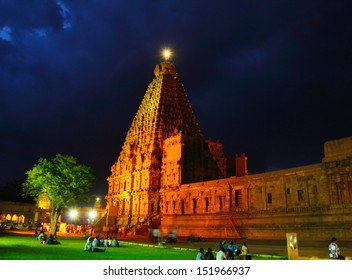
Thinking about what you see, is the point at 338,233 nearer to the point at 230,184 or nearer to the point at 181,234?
the point at 230,184

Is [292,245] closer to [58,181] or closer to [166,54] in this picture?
[58,181]

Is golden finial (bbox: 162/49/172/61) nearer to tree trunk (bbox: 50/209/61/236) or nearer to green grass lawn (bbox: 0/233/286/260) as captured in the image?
tree trunk (bbox: 50/209/61/236)

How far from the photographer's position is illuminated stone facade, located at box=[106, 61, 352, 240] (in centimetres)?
3541

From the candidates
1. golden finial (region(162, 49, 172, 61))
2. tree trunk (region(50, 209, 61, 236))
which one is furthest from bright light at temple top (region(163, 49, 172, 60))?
tree trunk (region(50, 209, 61, 236))

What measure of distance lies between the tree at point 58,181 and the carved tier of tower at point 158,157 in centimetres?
1812

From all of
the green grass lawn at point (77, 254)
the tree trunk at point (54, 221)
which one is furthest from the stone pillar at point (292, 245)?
the tree trunk at point (54, 221)

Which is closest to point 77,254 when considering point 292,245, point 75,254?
point 75,254

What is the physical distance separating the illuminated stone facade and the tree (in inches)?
670

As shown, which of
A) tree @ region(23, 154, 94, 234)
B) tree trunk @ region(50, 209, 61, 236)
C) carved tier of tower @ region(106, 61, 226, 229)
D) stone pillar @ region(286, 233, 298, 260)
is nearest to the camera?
stone pillar @ region(286, 233, 298, 260)

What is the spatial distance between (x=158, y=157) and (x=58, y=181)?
28.9 meters

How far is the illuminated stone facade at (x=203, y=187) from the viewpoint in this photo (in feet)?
116

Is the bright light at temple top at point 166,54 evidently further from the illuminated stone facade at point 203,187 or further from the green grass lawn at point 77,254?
the green grass lawn at point 77,254
